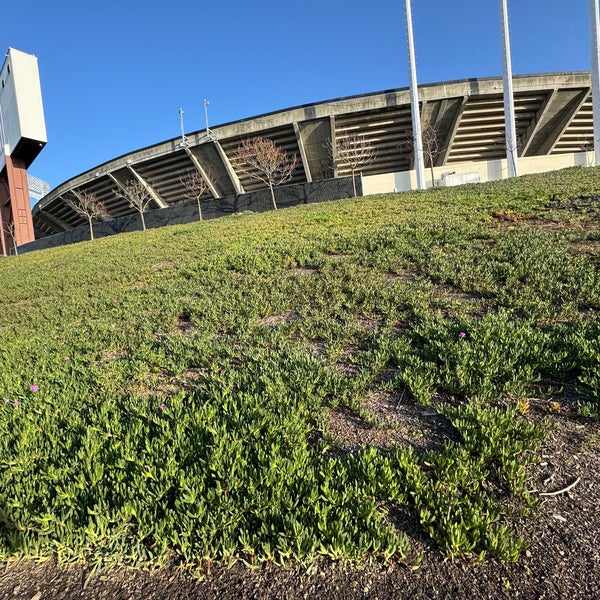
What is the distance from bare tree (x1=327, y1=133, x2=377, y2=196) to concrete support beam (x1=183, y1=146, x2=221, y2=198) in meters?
11.1

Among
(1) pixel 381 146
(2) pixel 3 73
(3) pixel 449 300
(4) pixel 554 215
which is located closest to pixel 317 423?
(3) pixel 449 300

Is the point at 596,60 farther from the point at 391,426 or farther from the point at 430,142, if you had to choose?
the point at 391,426

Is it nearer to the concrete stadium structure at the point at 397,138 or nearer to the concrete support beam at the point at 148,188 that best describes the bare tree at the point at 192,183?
the concrete stadium structure at the point at 397,138

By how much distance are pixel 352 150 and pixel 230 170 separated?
34.9 ft

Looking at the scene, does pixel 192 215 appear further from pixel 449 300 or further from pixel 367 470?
pixel 367 470

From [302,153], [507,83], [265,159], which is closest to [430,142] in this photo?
[507,83]

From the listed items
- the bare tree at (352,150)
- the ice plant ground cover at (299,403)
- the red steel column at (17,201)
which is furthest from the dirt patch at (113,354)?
the red steel column at (17,201)

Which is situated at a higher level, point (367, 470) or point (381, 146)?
point (381, 146)

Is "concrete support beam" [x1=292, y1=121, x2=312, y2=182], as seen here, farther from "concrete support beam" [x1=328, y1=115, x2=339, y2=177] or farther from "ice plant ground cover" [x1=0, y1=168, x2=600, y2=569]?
"ice plant ground cover" [x1=0, y1=168, x2=600, y2=569]

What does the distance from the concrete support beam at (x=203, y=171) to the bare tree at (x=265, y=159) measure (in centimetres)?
361

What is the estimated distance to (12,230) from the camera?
35.2 m

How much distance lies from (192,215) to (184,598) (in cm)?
3005

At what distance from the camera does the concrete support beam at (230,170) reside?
31.5 metres

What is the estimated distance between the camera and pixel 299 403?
2.70 meters
